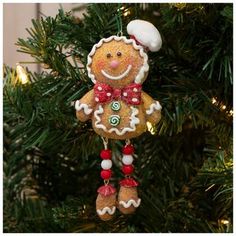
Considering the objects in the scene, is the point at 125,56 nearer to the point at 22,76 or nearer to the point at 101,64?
the point at 101,64

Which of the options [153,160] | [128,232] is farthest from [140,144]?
[128,232]

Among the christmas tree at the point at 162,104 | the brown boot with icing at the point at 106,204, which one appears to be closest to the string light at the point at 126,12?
the christmas tree at the point at 162,104

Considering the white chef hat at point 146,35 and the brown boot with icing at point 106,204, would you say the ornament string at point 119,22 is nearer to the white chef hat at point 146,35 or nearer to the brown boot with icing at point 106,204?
the white chef hat at point 146,35

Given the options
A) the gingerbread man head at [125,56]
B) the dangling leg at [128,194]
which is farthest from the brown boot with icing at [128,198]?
the gingerbread man head at [125,56]

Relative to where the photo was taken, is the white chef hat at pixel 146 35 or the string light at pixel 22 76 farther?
the string light at pixel 22 76

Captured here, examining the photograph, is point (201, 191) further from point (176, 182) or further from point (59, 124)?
point (59, 124)

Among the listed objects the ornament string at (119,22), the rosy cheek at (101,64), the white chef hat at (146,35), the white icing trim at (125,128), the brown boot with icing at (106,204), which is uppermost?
the ornament string at (119,22)

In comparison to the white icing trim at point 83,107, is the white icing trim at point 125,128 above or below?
below
